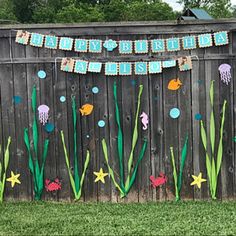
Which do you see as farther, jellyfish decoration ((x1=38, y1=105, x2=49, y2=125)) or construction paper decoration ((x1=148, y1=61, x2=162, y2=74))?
jellyfish decoration ((x1=38, y1=105, x2=49, y2=125))

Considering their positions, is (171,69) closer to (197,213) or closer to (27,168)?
(197,213)

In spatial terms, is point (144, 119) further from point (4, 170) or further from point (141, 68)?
point (4, 170)

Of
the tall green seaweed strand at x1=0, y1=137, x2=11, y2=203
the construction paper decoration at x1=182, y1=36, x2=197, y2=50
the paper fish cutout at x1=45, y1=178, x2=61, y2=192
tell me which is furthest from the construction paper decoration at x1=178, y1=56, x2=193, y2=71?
the tall green seaweed strand at x1=0, y1=137, x2=11, y2=203

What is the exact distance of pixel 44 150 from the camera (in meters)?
4.52

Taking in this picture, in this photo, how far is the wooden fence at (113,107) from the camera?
438cm

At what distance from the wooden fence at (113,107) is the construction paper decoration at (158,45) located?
0.06m

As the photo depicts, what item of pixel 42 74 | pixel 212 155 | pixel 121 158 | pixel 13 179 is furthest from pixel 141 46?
pixel 13 179

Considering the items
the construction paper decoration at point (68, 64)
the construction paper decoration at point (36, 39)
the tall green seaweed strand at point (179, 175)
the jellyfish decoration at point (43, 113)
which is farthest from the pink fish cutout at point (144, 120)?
the construction paper decoration at point (36, 39)

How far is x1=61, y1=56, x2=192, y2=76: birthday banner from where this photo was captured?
14.3 feet

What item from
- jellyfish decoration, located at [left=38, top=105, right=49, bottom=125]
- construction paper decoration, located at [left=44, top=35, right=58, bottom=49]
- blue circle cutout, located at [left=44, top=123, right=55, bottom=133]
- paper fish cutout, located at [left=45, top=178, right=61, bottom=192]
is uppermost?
construction paper decoration, located at [left=44, top=35, right=58, bottom=49]

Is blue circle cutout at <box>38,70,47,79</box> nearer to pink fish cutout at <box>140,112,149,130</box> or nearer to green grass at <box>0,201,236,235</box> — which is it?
pink fish cutout at <box>140,112,149,130</box>

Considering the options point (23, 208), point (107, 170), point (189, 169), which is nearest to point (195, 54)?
point (189, 169)

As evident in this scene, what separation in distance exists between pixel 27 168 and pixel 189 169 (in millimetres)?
1610

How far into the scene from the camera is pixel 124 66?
4.37 m
